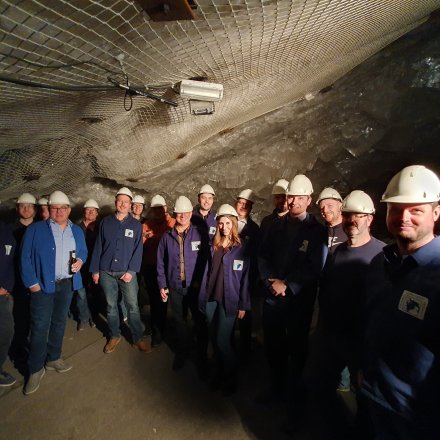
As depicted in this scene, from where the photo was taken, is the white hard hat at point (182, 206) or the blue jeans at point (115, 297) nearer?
the white hard hat at point (182, 206)

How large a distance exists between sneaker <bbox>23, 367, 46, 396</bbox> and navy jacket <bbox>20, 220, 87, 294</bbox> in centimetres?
106

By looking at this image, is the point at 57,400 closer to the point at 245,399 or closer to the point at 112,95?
the point at 245,399

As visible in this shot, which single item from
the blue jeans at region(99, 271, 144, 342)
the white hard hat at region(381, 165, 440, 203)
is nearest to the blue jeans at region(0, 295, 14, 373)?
the blue jeans at region(99, 271, 144, 342)

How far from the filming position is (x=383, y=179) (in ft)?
21.0

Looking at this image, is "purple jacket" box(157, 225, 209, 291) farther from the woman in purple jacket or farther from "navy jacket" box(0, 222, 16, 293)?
"navy jacket" box(0, 222, 16, 293)

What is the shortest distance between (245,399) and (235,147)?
4893mm

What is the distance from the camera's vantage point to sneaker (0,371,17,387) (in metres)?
3.18

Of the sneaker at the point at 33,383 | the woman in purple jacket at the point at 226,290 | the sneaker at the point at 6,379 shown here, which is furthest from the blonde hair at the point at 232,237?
the sneaker at the point at 6,379

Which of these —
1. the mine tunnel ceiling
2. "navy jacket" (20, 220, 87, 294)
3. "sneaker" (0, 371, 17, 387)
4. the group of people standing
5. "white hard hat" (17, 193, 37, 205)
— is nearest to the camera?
the group of people standing

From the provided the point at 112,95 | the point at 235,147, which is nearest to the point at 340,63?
the point at 235,147

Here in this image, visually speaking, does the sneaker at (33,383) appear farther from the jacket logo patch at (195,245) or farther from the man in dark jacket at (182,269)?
the jacket logo patch at (195,245)

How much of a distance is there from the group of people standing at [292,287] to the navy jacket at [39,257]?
0.01m

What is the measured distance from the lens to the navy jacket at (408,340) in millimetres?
1313

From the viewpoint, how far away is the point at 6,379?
321 cm
